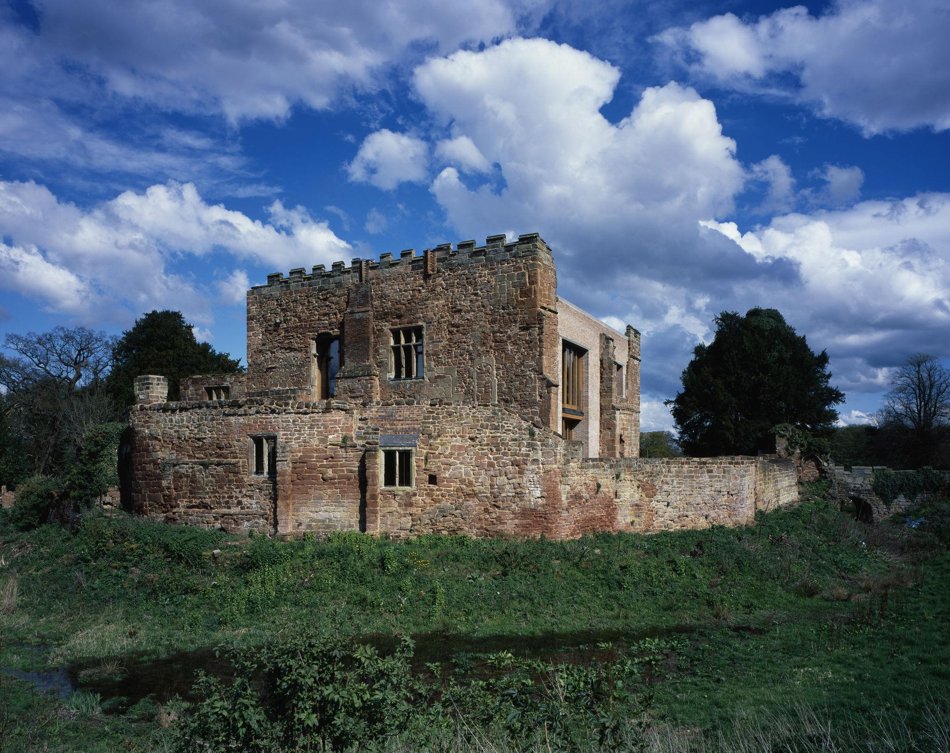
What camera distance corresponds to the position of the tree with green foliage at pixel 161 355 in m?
45.4

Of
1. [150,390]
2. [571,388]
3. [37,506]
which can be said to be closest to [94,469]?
[37,506]

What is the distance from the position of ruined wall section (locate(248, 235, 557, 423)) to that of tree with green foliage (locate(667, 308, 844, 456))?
813 inches

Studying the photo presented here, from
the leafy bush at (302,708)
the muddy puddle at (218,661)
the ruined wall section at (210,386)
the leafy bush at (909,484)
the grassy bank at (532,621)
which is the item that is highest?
the ruined wall section at (210,386)

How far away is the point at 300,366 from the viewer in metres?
26.5

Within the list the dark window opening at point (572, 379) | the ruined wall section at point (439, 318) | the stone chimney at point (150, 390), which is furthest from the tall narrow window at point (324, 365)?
the dark window opening at point (572, 379)

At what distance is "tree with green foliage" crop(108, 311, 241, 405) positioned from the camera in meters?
45.4

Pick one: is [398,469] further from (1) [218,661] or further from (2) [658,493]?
(2) [658,493]

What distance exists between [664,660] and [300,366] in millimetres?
17814

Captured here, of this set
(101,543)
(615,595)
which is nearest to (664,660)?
(615,595)

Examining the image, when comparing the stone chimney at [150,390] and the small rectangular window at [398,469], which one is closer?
the small rectangular window at [398,469]

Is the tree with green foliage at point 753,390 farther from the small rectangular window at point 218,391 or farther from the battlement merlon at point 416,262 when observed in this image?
the small rectangular window at point 218,391

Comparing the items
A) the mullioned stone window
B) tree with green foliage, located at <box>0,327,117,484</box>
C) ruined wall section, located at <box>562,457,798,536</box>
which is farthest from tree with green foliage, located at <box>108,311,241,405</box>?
ruined wall section, located at <box>562,457,798,536</box>

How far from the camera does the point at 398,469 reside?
63.2 feet

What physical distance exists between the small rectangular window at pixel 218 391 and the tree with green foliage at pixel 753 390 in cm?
2565
